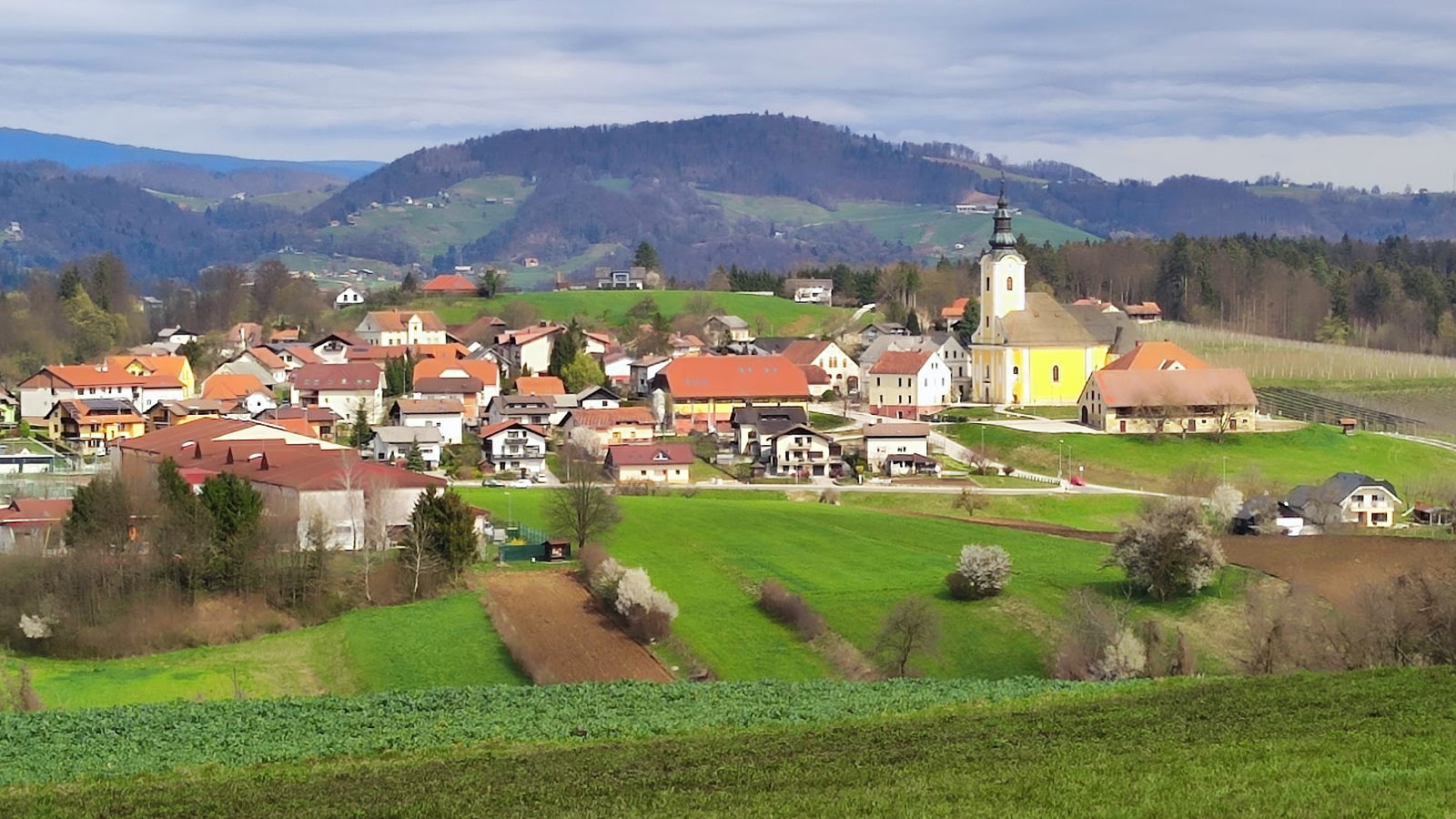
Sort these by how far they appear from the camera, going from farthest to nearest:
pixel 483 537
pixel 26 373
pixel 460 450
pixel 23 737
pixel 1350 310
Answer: pixel 1350 310 → pixel 26 373 → pixel 460 450 → pixel 483 537 → pixel 23 737

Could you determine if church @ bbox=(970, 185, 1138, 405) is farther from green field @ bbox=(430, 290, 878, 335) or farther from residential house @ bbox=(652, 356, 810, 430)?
green field @ bbox=(430, 290, 878, 335)

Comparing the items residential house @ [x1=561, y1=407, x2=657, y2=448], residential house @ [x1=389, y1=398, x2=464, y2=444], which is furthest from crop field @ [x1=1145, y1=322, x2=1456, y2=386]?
residential house @ [x1=389, y1=398, x2=464, y2=444]

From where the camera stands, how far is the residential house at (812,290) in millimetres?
102438

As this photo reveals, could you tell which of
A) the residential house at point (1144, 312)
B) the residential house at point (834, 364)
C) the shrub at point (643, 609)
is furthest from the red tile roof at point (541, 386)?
the residential house at point (1144, 312)

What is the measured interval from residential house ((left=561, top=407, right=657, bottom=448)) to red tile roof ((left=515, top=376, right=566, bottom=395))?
5.00m

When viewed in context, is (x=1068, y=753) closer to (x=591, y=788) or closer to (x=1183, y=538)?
(x=591, y=788)

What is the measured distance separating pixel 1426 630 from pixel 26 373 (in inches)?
2347

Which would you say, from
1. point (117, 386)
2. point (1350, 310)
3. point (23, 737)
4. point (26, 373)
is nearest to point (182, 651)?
point (23, 737)

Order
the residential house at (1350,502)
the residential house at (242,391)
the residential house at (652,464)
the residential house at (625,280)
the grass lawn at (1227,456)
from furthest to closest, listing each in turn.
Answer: the residential house at (625,280) → the residential house at (242,391) → the grass lawn at (1227,456) → the residential house at (652,464) → the residential house at (1350,502)

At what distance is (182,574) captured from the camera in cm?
3250

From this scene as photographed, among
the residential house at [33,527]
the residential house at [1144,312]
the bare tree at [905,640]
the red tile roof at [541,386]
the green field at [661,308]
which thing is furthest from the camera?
the residential house at [1144,312]

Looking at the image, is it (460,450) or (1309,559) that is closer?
(1309,559)

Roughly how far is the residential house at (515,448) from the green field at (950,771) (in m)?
33.0

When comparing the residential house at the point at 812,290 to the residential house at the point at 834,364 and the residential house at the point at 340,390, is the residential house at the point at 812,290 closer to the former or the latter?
the residential house at the point at 834,364
